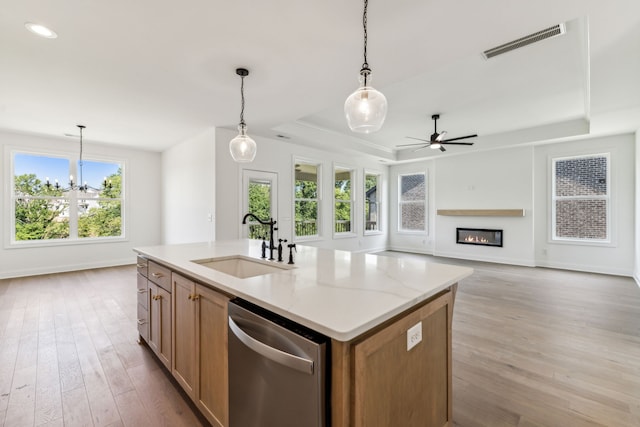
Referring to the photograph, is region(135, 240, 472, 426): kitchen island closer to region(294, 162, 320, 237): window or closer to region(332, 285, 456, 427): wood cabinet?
region(332, 285, 456, 427): wood cabinet

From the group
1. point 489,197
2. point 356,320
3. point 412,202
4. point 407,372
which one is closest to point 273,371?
point 356,320

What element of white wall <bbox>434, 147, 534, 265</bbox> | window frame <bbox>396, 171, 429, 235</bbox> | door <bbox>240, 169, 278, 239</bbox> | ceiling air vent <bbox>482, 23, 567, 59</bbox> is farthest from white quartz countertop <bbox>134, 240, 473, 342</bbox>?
window frame <bbox>396, 171, 429, 235</bbox>

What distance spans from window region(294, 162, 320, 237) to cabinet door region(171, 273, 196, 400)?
13.8ft

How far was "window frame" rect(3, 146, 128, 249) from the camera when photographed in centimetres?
502

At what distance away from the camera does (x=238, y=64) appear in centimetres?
271

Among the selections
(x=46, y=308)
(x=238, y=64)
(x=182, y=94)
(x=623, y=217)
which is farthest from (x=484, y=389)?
(x=623, y=217)

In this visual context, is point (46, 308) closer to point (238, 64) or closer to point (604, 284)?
point (238, 64)

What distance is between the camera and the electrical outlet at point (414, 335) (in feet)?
3.87

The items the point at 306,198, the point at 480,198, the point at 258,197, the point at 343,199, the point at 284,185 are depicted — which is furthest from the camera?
the point at 343,199

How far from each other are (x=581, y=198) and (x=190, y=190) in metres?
7.62

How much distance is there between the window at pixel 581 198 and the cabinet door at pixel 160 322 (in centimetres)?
711

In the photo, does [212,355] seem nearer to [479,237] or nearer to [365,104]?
[365,104]

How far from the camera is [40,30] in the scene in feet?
7.07

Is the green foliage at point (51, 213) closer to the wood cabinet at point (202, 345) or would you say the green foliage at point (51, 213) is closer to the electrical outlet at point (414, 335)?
the wood cabinet at point (202, 345)
